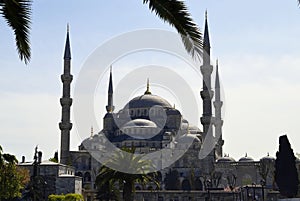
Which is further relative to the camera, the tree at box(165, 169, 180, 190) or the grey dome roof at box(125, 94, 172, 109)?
the grey dome roof at box(125, 94, 172, 109)

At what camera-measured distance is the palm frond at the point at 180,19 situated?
5.79m

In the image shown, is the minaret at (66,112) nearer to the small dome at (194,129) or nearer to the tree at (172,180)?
the tree at (172,180)

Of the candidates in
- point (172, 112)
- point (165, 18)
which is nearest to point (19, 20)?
point (165, 18)

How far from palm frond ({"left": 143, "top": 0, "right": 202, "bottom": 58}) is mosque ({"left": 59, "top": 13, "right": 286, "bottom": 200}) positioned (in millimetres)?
44890

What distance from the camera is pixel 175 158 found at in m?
59.8

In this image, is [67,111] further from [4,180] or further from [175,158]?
[4,180]

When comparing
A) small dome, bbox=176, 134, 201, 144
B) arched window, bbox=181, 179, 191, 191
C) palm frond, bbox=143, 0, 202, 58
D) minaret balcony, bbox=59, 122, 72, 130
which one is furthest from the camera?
small dome, bbox=176, 134, 201, 144

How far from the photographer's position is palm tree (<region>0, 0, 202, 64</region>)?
5.80 meters

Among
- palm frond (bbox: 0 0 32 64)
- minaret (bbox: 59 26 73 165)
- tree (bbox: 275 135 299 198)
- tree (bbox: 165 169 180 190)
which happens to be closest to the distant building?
minaret (bbox: 59 26 73 165)

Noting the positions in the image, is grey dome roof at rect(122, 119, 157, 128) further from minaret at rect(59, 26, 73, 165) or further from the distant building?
the distant building

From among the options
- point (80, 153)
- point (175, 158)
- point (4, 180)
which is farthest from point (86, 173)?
point (4, 180)

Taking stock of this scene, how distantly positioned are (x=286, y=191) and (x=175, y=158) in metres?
31.7

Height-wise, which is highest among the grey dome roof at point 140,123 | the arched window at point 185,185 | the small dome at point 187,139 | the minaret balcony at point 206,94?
the minaret balcony at point 206,94

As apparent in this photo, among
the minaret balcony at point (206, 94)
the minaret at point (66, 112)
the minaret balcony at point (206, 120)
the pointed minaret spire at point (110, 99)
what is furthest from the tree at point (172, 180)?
the pointed minaret spire at point (110, 99)
